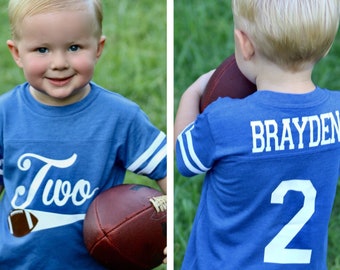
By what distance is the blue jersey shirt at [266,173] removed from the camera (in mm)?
2059

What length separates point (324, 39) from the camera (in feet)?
6.77

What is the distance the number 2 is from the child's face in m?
0.60

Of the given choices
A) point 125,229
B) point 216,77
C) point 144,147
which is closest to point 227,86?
point 216,77

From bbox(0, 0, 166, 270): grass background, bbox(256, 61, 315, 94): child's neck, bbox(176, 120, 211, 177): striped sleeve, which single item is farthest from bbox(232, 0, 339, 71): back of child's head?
bbox(0, 0, 166, 270): grass background

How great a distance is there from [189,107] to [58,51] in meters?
0.35

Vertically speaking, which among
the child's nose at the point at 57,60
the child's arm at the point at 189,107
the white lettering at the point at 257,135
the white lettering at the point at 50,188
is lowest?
the white lettering at the point at 50,188

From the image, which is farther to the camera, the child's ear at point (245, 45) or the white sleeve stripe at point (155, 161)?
the white sleeve stripe at point (155, 161)

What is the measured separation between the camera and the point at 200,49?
3.56 m

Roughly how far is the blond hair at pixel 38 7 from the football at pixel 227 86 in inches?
14.0

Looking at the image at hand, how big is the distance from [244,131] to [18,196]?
669 millimetres

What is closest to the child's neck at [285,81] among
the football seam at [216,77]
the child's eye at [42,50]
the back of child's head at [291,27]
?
the back of child's head at [291,27]

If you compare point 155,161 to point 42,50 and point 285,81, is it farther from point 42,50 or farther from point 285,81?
point 285,81

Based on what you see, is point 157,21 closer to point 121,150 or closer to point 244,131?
point 121,150

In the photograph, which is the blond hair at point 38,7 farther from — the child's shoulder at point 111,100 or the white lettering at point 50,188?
the white lettering at point 50,188
